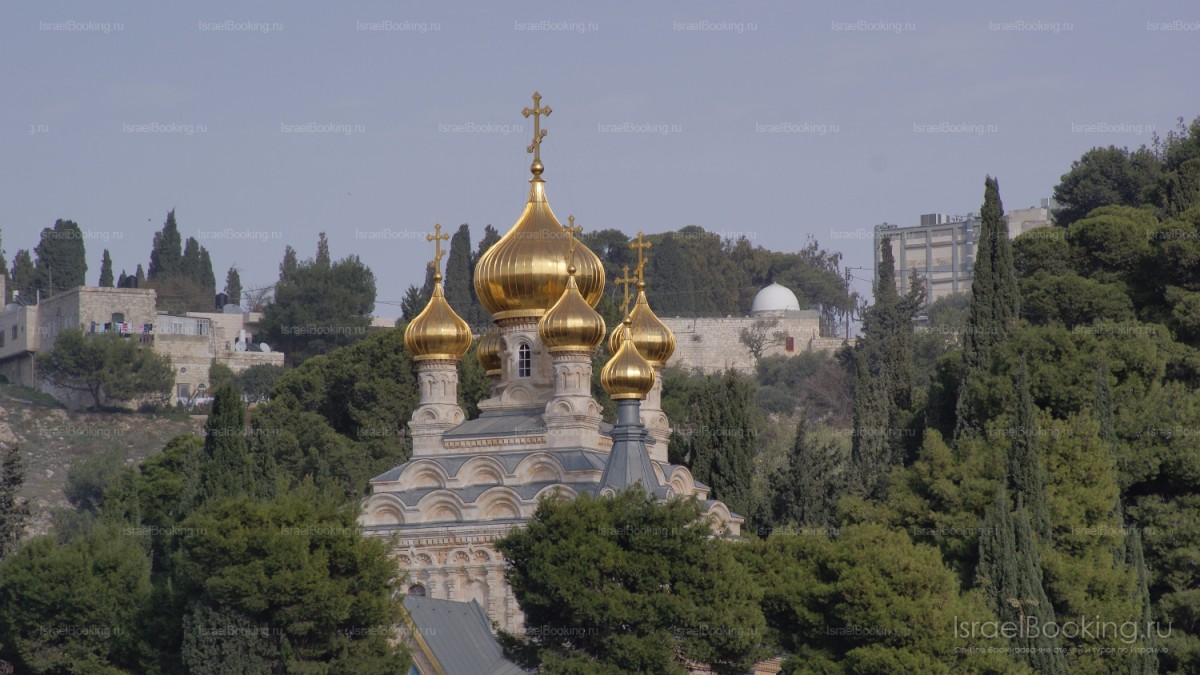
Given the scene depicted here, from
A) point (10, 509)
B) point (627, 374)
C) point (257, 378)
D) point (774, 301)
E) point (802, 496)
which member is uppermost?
point (774, 301)

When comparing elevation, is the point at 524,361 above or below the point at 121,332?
below

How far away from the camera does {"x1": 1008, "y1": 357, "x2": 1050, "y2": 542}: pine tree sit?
33438 millimetres

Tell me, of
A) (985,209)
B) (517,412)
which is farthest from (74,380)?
(985,209)

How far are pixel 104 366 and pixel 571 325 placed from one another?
49.5m

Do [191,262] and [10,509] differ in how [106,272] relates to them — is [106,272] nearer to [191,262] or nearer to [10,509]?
[191,262]

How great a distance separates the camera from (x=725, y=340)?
9600cm

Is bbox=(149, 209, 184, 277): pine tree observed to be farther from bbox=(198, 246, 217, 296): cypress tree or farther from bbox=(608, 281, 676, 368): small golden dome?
bbox=(608, 281, 676, 368): small golden dome

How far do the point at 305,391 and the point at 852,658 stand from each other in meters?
33.1

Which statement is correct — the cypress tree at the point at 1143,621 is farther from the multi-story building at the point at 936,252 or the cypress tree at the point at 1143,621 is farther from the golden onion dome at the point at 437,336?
the multi-story building at the point at 936,252

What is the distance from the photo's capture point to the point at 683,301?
97.5m

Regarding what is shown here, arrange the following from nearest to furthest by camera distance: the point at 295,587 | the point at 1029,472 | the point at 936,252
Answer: the point at 295,587 < the point at 1029,472 < the point at 936,252

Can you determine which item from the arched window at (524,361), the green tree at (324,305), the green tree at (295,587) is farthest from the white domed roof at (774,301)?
the green tree at (295,587)

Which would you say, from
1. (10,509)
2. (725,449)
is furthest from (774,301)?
(10,509)

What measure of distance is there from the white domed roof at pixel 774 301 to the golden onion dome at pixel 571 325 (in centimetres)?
6198
